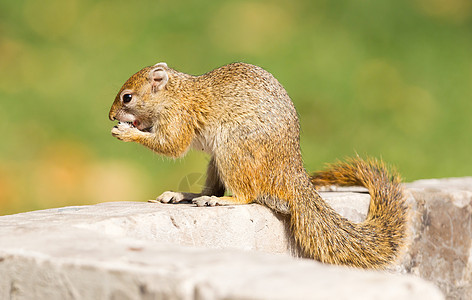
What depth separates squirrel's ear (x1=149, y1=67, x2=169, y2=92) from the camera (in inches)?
110

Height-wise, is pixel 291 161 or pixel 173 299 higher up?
pixel 291 161

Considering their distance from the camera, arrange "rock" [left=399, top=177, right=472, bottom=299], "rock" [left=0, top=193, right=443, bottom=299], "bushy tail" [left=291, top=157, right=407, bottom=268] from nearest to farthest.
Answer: "rock" [left=0, top=193, right=443, bottom=299], "bushy tail" [left=291, top=157, right=407, bottom=268], "rock" [left=399, top=177, right=472, bottom=299]

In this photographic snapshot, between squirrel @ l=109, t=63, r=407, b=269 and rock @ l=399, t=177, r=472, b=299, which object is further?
rock @ l=399, t=177, r=472, b=299

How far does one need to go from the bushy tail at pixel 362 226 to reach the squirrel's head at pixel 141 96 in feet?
2.31

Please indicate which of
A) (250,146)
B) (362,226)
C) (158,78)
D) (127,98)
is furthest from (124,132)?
(362,226)

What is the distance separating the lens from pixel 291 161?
2.64 metres

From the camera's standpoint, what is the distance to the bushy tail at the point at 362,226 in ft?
8.40

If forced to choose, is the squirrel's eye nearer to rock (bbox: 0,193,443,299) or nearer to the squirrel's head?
the squirrel's head

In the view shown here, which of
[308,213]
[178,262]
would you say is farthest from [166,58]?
[178,262]

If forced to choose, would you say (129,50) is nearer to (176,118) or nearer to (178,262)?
(176,118)

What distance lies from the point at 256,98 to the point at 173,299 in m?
1.42

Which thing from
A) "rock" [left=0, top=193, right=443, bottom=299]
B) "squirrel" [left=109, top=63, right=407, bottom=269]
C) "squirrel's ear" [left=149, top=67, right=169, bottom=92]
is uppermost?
"squirrel's ear" [left=149, top=67, right=169, bottom=92]

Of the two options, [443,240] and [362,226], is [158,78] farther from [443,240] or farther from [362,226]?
[443,240]

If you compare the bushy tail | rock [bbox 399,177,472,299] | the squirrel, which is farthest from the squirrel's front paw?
rock [bbox 399,177,472,299]
